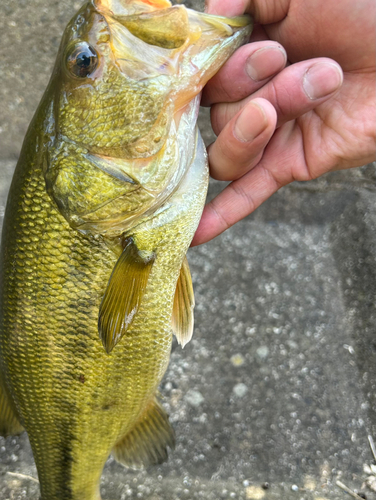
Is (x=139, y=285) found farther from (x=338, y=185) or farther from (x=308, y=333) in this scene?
(x=338, y=185)

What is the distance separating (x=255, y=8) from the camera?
1.13 meters

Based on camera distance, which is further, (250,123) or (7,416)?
(7,416)

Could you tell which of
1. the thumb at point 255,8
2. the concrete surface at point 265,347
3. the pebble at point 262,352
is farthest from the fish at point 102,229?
the pebble at point 262,352

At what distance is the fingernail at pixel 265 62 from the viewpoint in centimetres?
102

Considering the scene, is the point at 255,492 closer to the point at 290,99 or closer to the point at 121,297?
the point at 121,297

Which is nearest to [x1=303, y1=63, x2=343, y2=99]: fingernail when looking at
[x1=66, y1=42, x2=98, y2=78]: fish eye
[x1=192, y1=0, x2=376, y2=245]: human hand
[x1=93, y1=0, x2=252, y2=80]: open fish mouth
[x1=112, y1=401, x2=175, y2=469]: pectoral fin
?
[x1=192, y1=0, x2=376, y2=245]: human hand

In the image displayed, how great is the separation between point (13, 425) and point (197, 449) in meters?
0.81

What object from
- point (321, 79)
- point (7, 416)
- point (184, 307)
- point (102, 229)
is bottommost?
point (7, 416)

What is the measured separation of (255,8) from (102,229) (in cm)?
80

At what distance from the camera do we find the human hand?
1.01 meters

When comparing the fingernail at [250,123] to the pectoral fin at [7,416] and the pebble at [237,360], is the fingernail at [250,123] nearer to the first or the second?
the pectoral fin at [7,416]

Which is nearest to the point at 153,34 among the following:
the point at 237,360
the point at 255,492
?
the point at 237,360

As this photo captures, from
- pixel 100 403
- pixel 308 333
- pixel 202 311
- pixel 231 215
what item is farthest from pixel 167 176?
pixel 308 333

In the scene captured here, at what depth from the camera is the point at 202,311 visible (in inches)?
81.0
